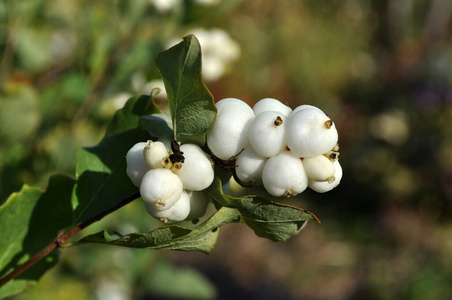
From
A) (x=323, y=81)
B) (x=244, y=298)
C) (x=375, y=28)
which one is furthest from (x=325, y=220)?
(x=375, y=28)

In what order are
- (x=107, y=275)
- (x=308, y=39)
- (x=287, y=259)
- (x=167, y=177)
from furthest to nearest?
(x=308, y=39) → (x=287, y=259) → (x=107, y=275) → (x=167, y=177)

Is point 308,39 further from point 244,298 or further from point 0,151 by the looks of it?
point 0,151

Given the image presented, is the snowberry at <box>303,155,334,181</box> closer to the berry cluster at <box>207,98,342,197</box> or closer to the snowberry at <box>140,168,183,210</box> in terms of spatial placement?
the berry cluster at <box>207,98,342,197</box>

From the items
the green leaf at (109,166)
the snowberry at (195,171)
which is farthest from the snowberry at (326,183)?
the green leaf at (109,166)

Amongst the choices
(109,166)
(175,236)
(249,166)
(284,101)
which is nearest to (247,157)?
(249,166)

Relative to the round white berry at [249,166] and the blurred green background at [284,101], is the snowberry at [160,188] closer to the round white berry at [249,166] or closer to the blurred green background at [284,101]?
the round white berry at [249,166]

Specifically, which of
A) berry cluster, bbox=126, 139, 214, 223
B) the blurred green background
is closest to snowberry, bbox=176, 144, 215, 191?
berry cluster, bbox=126, 139, 214, 223
